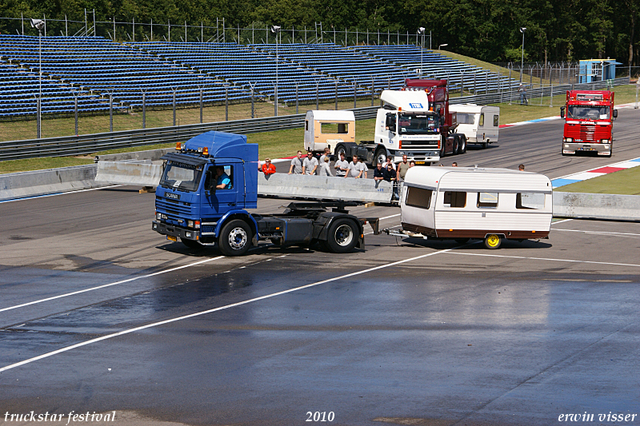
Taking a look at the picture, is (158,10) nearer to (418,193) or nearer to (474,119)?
(474,119)

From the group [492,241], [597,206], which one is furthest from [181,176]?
[597,206]

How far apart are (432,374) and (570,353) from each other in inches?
104

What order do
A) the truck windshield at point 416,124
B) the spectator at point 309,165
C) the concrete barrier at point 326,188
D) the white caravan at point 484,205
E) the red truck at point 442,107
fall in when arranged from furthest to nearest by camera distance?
the red truck at point 442,107 → the truck windshield at point 416,124 → the spectator at point 309,165 → the concrete barrier at point 326,188 → the white caravan at point 484,205

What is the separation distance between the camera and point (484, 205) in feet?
71.3

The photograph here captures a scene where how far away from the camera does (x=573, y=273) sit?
62.2ft

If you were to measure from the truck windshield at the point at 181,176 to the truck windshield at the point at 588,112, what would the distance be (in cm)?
2824

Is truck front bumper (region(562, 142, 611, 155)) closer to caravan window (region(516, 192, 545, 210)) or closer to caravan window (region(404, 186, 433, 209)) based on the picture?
caravan window (region(516, 192, 545, 210))

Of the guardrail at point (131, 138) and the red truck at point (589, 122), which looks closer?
the guardrail at point (131, 138)

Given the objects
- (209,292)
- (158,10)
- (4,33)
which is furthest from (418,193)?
(158,10)

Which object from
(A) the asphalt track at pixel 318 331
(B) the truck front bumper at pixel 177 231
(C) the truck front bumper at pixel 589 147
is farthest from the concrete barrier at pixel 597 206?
(C) the truck front bumper at pixel 589 147

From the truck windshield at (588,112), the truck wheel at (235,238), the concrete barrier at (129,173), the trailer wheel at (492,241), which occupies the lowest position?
the trailer wheel at (492,241)

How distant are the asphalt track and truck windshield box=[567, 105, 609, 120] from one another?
1994cm

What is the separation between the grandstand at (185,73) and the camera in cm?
5097

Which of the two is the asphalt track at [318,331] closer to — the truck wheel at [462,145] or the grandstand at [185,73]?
the truck wheel at [462,145]
